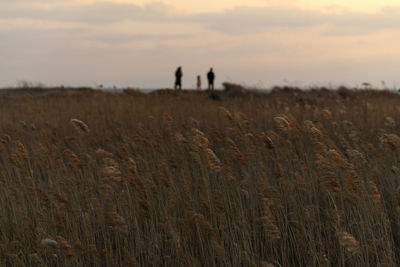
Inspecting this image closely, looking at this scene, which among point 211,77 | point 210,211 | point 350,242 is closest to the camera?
point 350,242

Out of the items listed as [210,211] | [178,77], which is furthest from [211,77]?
[210,211]

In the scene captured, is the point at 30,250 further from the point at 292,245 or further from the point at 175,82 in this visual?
the point at 175,82

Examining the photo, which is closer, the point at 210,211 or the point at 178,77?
the point at 210,211

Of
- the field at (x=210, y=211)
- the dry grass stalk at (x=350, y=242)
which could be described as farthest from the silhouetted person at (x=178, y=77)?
the dry grass stalk at (x=350, y=242)

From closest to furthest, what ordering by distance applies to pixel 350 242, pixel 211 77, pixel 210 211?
1. pixel 350 242
2. pixel 210 211
3. pixel 211 77

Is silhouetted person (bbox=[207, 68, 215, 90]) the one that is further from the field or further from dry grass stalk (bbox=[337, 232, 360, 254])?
dry grass stalk (bbox=[337, 232, 360, 254])

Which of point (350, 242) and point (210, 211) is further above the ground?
point (350, 242)

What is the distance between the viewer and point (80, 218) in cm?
377

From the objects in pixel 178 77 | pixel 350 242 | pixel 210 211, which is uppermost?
pixel 178 77

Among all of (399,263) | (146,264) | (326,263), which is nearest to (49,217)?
(146,264)

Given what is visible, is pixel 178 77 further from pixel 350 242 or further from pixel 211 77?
pixel 350 242

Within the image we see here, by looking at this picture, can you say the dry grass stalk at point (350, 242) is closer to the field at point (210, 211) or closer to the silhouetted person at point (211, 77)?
the field at point (210, 211)

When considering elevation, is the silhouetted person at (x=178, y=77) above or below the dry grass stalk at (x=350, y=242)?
above

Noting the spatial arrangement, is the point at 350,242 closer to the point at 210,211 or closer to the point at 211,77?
the point at 210,211
